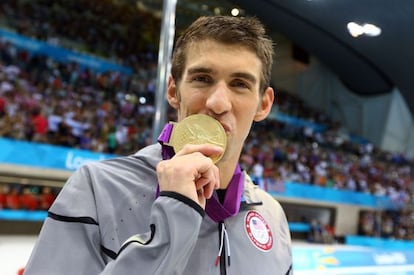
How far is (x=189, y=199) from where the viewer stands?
538 millimetres

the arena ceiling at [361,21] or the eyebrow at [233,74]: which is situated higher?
the arena ceiling at [361,21]

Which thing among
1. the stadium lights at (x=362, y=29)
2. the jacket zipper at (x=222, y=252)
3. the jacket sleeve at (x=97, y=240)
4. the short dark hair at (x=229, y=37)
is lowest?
the jacket zipper at (x=222, y=252)

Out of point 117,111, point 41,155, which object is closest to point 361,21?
point 41,155

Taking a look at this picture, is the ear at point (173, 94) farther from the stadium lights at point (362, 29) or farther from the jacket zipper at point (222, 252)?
the stadium lights at point (362, 29)

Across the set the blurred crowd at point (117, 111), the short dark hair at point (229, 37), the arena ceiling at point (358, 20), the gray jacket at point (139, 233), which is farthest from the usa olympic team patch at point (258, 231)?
the blurred crowd at point (117, 111)

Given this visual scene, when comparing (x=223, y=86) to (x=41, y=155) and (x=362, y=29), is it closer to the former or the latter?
(x=362, y=29)

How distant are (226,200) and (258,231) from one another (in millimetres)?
107

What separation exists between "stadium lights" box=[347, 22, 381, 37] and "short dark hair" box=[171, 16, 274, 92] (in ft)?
Answer: 4.51

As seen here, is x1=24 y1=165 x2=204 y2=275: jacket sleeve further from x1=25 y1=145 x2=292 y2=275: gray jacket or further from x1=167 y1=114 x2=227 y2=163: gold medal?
x1=167 y1=114 x2=227 y2=163: gold medal

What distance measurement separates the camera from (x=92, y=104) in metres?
7.39

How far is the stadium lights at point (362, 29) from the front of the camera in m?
2.02

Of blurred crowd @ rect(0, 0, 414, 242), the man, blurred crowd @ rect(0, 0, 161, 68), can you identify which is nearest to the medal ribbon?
the man

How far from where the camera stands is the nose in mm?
692

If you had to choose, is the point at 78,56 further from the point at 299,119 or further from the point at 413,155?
the point at 413,155
